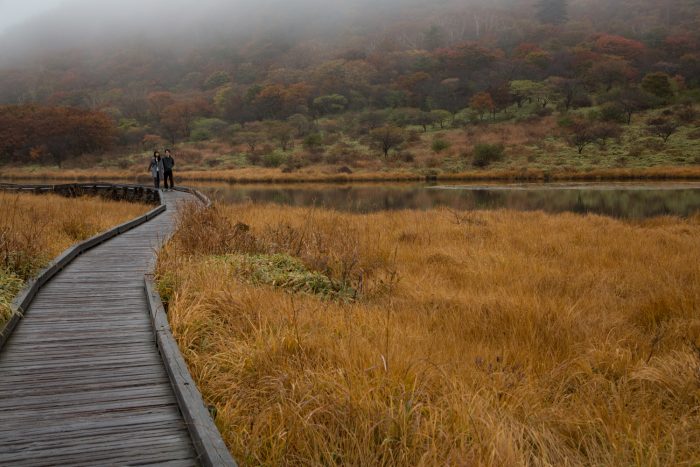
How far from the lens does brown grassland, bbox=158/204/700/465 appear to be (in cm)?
323

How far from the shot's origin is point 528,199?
24.2 metres

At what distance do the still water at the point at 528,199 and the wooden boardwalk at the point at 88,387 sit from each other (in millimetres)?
12203

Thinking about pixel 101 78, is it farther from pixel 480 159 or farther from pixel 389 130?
pixel 480 159

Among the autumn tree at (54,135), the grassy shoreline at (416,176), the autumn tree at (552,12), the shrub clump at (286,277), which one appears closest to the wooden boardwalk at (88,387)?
the shrub clump at (286,277)

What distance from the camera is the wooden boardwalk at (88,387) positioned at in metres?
3.13

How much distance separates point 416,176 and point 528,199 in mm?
17485

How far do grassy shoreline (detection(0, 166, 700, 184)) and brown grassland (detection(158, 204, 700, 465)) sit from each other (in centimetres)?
2970

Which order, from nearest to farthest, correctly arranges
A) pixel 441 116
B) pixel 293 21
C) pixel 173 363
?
pixel 173 363
pixel 441 116
pixel 293 21

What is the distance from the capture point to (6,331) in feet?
16.2

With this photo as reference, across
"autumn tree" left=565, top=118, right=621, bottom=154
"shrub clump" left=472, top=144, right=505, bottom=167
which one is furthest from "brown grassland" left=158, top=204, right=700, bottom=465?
"autumn tree" left=565, top=118, right=621, bottom=154

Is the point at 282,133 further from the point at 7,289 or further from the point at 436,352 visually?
the point at 436,352

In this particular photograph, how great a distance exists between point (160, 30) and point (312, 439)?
538 ft

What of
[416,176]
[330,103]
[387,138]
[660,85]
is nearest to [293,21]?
[330,103]

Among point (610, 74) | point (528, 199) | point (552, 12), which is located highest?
point (552, 12)
